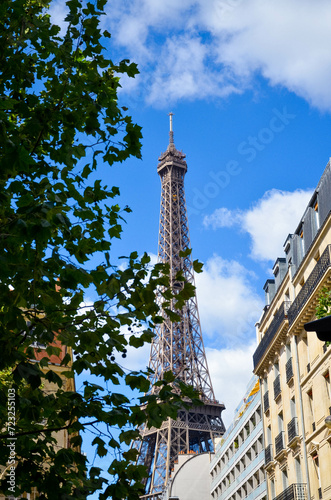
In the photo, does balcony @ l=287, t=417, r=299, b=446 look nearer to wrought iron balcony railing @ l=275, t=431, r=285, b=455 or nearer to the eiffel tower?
wrought iron balcony railing @ l=275, t=431, r=285, b=455

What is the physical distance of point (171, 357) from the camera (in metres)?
107

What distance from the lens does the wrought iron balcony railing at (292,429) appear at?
35.7m

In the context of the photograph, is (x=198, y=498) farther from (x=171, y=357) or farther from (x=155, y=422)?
(x=155, y=422)

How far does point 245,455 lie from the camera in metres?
52.2

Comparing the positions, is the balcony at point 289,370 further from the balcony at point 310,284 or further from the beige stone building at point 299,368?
the balcony at point 310,284

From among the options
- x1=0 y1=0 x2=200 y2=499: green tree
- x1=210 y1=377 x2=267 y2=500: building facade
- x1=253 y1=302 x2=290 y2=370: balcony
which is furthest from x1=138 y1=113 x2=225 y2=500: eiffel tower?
x1=0 y1=0 x2=200 y2=499: green tree

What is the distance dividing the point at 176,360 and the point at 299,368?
71632 millimetres

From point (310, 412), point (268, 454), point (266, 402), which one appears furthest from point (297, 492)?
point (266, 402)

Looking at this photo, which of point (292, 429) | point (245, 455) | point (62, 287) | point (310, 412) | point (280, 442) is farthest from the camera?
point (245, 455)

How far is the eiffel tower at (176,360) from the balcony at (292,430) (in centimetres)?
4264

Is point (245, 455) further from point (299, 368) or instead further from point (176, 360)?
point (176, 360)

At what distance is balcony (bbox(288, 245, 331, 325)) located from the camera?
31.6 meters

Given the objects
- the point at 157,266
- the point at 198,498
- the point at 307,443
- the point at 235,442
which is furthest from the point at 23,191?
the point at 198,498

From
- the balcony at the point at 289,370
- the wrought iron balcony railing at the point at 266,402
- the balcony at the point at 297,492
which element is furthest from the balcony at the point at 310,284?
the balcony at the point at 297,492
